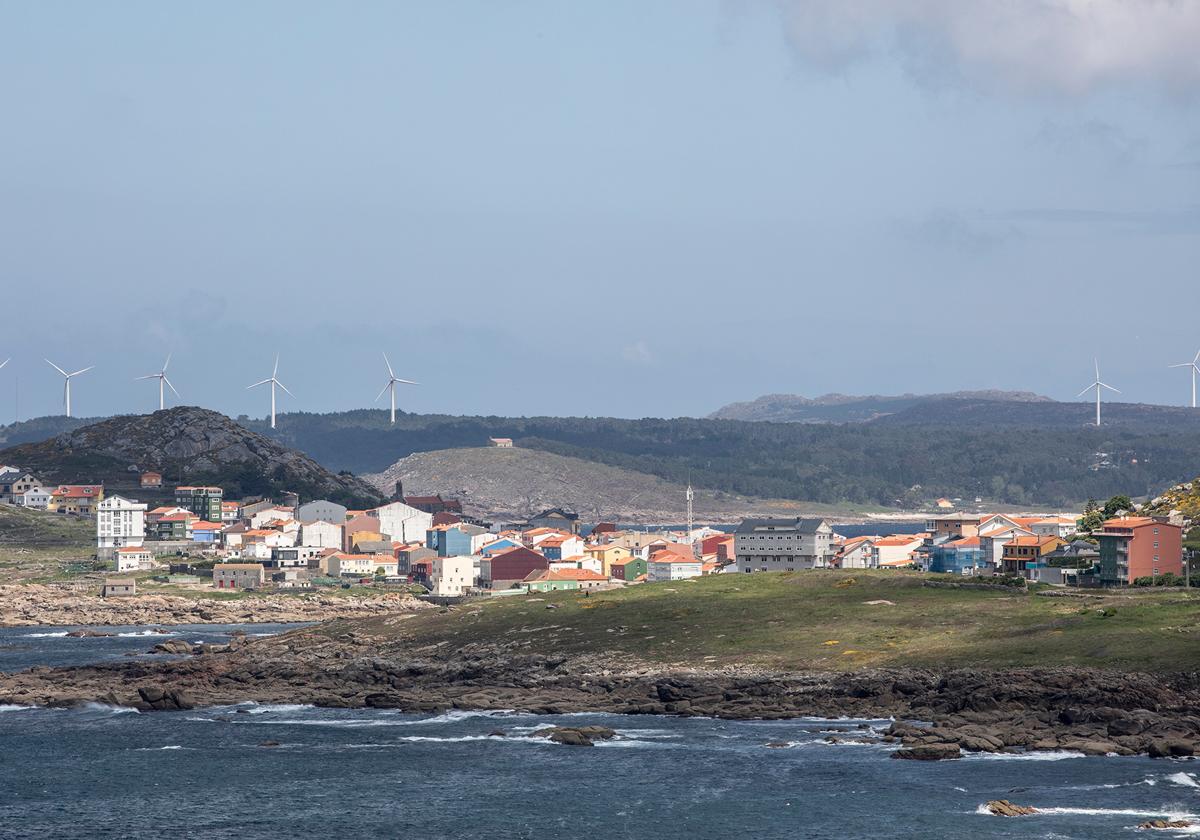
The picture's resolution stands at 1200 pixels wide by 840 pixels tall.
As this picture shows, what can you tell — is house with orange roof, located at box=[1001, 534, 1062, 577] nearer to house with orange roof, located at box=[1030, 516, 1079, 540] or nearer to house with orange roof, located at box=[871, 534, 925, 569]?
house with orange roof, located at box=[871, 534, 925, 569]

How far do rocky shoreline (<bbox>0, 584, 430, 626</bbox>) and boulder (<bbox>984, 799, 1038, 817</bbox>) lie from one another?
98113mm

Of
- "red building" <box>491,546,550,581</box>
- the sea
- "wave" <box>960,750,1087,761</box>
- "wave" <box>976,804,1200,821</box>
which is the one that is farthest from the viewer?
"red building" <box>491,546,550,581</box>

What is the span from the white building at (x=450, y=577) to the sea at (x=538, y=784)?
90131mm

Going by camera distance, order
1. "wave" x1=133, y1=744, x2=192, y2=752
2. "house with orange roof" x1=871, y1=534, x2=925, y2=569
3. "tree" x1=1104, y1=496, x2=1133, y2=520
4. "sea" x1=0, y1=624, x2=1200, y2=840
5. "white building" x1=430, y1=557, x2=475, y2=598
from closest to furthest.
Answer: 1. "sea" x1=0, y1=624, x2=1200, y2=840
2. "wave" x1=133, y1=744, x2=192, y2=752
3. "house with orange roof" x1=871, y1=534, x2=925, y2=569
4. "tree" x1=1104, y1=496, x2=1133, y2=520
5. "white building" x1=430, y1=557, x2=475, y2=598

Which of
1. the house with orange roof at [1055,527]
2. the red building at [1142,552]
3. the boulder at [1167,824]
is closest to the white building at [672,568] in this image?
the house with orange roof at [1055,527]

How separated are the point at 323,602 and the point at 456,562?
1836cm

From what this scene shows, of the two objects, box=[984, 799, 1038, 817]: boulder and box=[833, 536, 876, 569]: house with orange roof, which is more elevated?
box=[833, 536, 876, 569]: house with orange roof

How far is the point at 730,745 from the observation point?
91688mm

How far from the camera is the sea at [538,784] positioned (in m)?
75.8

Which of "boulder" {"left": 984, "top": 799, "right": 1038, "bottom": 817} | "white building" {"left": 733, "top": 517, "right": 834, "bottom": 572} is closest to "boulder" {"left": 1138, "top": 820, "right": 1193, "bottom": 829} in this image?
"boulder" {"left": 984, "top": 799, "right": 1038, "bottom": 817}

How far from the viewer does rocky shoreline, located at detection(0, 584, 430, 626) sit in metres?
172

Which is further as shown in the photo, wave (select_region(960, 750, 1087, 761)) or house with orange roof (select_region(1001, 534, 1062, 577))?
house with orange roof (select_region(1001, 534, 1062, 577))

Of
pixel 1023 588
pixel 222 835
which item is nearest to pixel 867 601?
pixel 1023 588

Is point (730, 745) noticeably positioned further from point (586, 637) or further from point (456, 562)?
point (456, 562)
